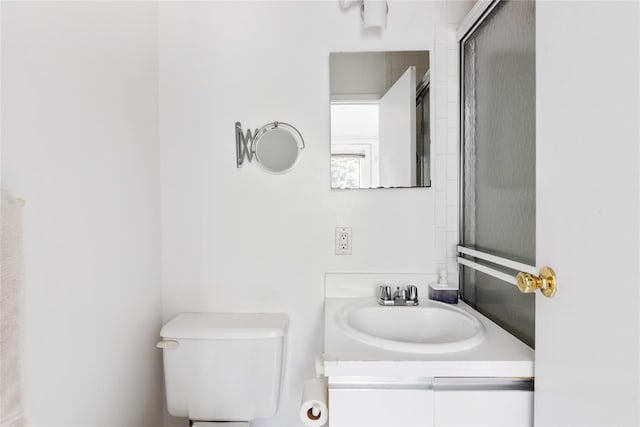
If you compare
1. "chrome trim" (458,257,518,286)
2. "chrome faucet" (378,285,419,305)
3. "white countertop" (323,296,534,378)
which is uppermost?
"chrome trim" (458,257,518,286)

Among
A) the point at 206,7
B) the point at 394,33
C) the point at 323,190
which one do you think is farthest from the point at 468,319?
the point at 206,7

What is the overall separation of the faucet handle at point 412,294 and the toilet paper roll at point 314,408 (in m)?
0.49

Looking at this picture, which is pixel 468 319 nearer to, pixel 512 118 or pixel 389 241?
pixel 389 241

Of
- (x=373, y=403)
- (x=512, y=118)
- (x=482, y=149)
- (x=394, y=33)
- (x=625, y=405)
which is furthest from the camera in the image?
(x=394, y=33)

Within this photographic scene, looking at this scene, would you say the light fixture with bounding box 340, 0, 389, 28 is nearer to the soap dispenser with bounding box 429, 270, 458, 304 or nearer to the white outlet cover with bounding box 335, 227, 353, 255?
the white outlet cover with bounding box 335, 227, 353, 255

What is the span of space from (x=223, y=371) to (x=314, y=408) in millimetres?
467

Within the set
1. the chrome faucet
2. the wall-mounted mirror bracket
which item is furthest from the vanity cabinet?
the wall-mounted mirror bracket

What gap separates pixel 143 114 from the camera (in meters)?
1.30

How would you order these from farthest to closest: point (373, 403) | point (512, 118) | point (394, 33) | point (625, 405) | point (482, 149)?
point (394, 33), point (482, 149), point (512, 118), point (373, 403), point (625, 405)

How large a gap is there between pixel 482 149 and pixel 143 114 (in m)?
1.23

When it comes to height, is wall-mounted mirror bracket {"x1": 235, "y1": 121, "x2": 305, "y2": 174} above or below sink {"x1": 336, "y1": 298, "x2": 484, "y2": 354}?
above

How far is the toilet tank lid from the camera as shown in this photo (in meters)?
1.23

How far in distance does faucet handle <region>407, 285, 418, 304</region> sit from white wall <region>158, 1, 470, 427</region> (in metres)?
0.14

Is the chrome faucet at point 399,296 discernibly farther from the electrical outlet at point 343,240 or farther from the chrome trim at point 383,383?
the chrome trim at point 383,383
